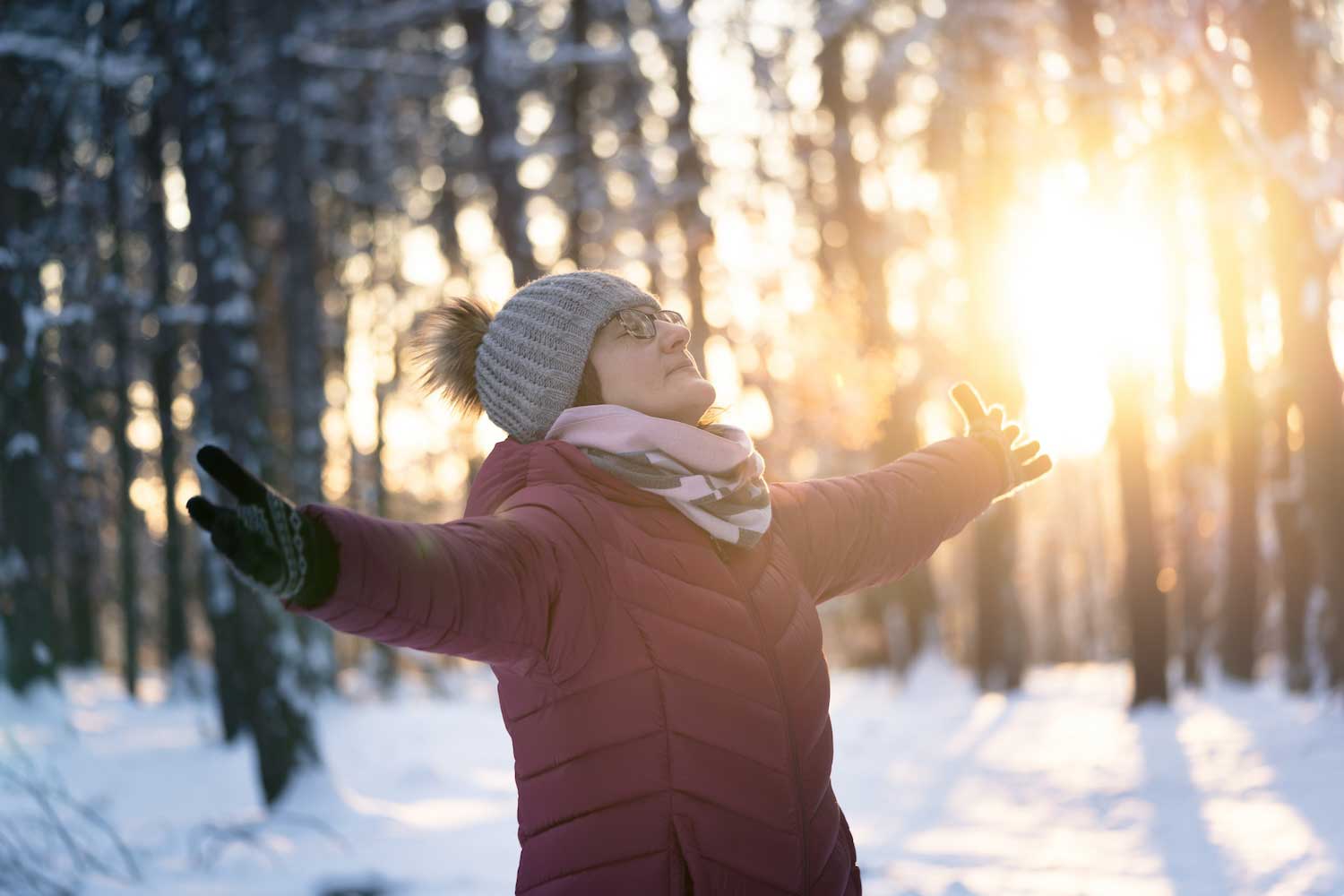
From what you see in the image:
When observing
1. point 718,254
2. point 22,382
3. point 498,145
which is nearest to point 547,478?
point 22,382

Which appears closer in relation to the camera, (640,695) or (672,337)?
(640,695)

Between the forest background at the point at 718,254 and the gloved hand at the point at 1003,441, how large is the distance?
4535 mm

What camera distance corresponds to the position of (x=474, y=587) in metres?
1.77

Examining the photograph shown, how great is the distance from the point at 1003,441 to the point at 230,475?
2.05 m

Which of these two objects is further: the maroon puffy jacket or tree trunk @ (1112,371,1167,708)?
tree trunk @ (1112,371,1167,708)

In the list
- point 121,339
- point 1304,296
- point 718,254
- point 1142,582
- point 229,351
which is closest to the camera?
point 229,351

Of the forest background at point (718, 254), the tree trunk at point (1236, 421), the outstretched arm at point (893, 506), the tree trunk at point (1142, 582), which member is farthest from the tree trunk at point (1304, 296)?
the outstretched arm at point (893, 506)

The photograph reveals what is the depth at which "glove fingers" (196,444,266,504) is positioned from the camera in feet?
4.67

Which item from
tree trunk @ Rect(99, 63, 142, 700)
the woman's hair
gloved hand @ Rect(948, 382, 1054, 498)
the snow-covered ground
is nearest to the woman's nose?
the woman's hair

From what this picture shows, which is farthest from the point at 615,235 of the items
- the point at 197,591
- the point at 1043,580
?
the point at 1043,580

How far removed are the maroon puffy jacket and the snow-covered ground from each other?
8.49 ft

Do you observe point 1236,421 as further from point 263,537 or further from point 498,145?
point 263,537

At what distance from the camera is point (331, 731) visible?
13008 mm

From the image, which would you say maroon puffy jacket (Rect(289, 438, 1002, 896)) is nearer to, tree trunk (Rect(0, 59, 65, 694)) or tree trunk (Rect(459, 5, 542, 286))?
tree trunk (Rect(0, 59, 65, 694))
